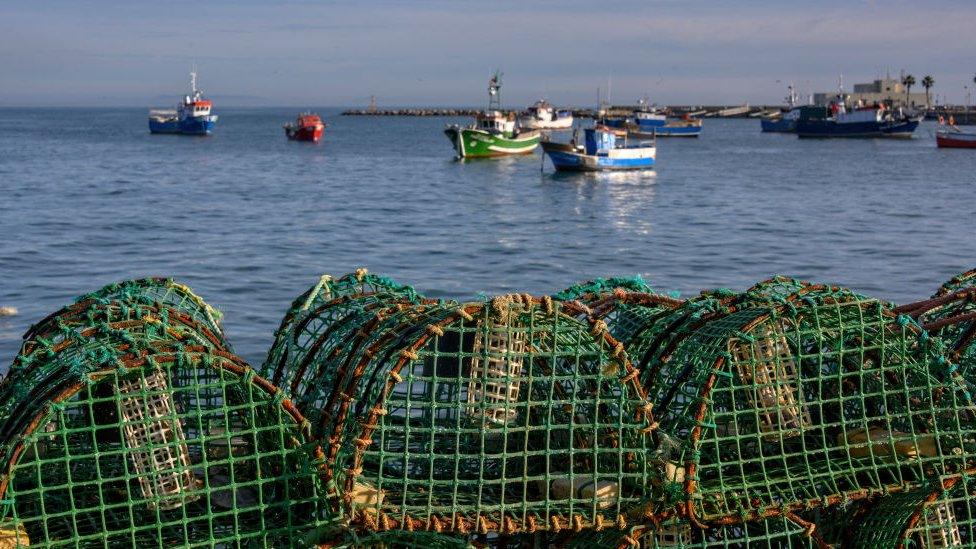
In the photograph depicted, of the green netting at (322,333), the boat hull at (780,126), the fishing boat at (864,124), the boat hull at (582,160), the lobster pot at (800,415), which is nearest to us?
the lobster pot at (800,415)

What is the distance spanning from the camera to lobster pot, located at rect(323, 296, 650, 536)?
404 cm

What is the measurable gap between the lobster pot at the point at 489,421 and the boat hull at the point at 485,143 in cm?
5115

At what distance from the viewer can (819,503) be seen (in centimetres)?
427

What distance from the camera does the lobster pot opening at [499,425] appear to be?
4.05 metres

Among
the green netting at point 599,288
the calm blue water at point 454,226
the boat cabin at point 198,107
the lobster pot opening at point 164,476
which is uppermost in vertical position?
the boat cabin at point 198,107

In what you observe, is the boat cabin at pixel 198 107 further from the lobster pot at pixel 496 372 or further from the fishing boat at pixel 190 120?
the lobster pot at pixel 496 372

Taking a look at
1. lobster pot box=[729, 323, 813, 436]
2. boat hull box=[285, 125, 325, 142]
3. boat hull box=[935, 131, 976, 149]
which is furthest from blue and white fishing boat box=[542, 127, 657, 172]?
lobster pot box=[729, 323, 813, 436]

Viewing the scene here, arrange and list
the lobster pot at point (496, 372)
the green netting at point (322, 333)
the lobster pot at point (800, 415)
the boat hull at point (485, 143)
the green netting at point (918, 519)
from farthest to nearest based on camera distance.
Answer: the boat hull at point (485, 143), the green netting at point (322, 333), the green netting at point (918, 519), the lobster pot at point (800, 415), the lobster pot at point (496, 372)

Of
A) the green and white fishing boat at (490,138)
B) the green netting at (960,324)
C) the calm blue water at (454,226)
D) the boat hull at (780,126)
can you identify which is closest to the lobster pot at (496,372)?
the green netting at (960,324)

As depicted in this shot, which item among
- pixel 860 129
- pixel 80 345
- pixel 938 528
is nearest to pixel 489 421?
pixel 80 345

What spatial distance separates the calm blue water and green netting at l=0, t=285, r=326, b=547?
Answer: 855 centimetres

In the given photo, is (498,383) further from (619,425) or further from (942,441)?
(942,441)

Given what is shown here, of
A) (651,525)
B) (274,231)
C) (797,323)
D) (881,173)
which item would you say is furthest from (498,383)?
(881,173)

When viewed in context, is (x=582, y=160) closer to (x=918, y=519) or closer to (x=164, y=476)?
(x=918, y=519)
